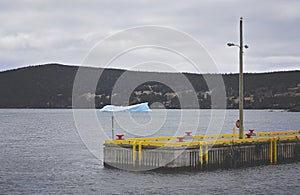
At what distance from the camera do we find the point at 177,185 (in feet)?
95.3

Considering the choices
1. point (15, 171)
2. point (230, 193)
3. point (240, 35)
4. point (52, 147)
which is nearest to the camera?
point (230, 193)

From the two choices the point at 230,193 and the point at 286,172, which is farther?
the point at 286,172

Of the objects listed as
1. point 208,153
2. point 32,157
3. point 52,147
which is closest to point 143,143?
point 208,153

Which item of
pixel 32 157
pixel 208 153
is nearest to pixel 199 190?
pixel 208 153

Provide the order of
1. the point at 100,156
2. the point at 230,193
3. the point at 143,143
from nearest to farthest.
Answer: the point at 230,193 < the point at 143,143 < the point at 100,156

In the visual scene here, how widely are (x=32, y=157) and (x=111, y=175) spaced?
1612 centimetres

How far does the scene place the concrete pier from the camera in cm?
3108

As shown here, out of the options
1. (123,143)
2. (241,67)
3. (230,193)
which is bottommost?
(230,193)

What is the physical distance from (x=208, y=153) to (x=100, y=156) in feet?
54.2

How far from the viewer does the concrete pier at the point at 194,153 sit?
102 ft

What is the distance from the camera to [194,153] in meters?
31.5

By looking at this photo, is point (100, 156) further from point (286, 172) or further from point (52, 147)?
point (286, 172)

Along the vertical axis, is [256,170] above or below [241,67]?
below

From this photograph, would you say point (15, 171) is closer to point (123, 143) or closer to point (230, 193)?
point (123, 143)
